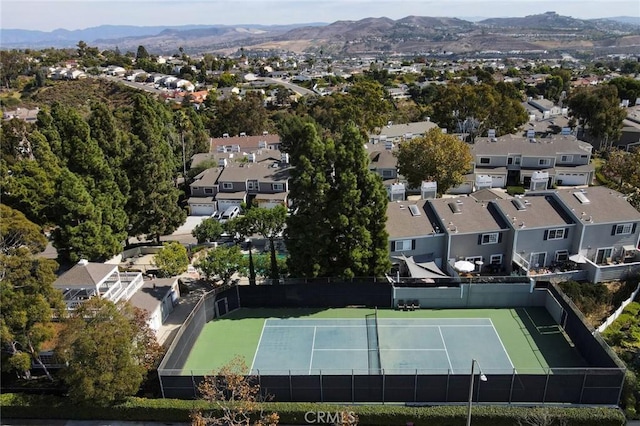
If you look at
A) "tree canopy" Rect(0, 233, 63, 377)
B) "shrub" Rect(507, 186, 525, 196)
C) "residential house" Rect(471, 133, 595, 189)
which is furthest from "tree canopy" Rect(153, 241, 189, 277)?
"shrub" Rect(507, 186, 525, 196)

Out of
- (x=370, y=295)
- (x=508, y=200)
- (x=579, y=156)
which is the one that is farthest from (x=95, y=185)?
(x=579, y=156)

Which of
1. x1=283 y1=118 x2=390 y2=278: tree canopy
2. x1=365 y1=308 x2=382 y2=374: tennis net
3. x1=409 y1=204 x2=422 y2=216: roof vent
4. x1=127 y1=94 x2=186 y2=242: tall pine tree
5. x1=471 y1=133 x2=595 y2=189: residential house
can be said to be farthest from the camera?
x1=471 y1=133 x2=595 y2=189: residential house

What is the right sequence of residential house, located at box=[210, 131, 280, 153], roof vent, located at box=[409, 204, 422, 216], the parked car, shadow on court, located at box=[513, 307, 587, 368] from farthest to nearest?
residential house, located at box=[210, 131, 280, 153] < the parked car < roof vent, located at box=[409, 204, 422, 216] < shadow on court, located at box=[513, 307, 587, 368]

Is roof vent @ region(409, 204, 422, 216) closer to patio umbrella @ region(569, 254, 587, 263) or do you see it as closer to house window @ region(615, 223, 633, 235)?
patio umbrella @ region(569, 254, 587, 263)

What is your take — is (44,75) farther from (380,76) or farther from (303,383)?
(303,383)

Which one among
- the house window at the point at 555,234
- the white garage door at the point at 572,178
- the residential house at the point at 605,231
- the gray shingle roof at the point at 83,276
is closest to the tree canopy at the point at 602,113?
the white garage door at the point at 572,178

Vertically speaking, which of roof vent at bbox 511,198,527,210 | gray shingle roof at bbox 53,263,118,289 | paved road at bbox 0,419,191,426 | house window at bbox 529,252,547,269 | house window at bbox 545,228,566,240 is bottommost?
paved road at bbox 0,419,191,426

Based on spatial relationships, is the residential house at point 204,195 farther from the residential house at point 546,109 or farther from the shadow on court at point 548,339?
the residential house at point 546,109
